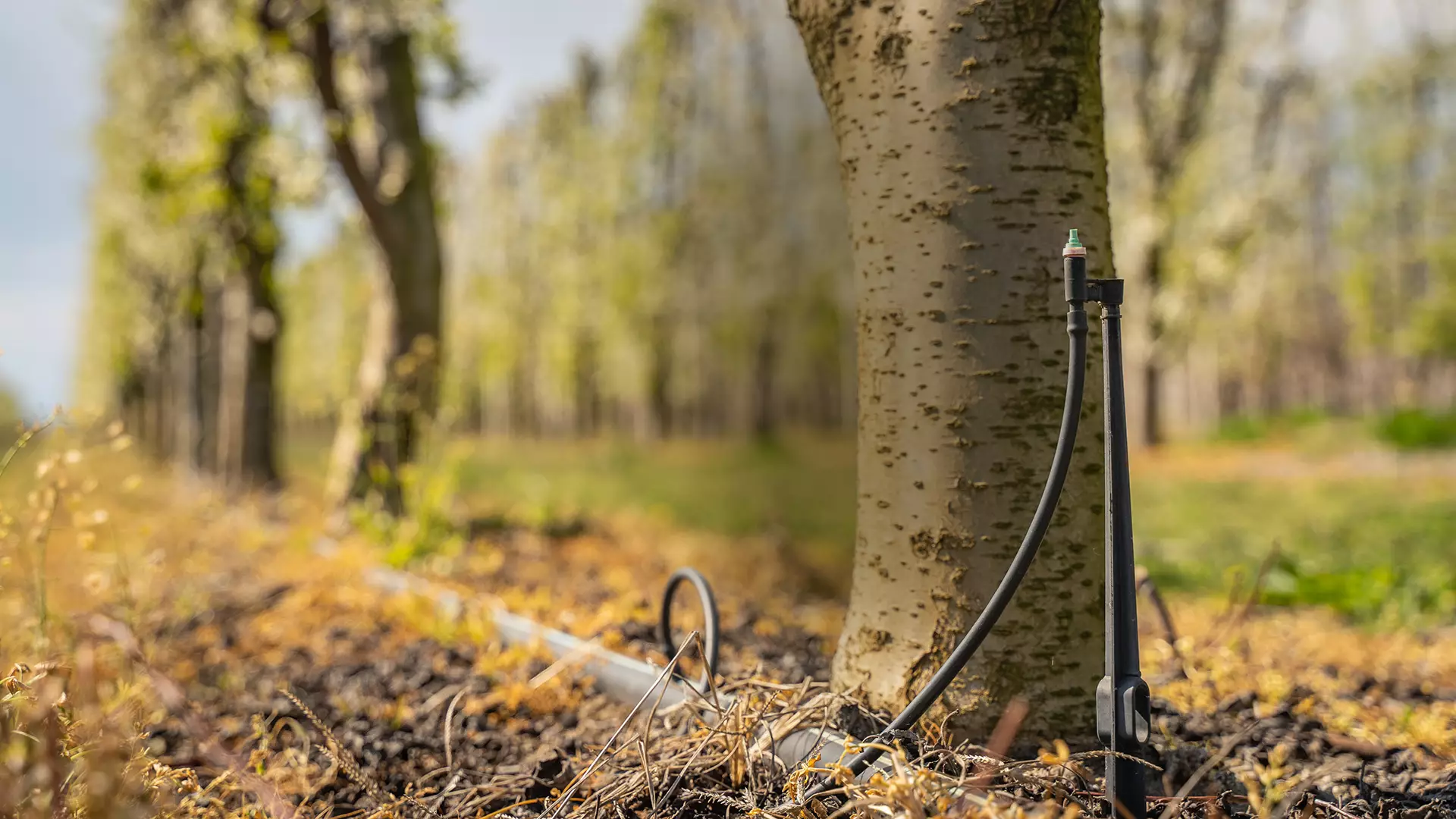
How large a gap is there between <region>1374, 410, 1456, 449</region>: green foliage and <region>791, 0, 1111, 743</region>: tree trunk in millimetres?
15478

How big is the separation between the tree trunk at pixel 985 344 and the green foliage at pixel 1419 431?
15478mm

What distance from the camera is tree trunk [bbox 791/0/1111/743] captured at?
5.93ft

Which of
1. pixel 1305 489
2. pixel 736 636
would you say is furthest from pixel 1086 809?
pixel 1305 489

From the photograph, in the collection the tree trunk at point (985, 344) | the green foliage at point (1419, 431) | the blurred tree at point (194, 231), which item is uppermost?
the blurred tree at point (194, 231)

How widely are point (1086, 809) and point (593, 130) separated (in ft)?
84.9

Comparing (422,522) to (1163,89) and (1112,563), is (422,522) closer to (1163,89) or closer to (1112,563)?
(1112,563)

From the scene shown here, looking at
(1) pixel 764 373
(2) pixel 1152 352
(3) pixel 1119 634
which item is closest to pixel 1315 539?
(3) pixel 1119 634

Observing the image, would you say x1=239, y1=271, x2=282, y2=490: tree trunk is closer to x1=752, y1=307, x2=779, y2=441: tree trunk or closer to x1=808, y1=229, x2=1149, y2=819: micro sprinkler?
x1=808, y1=229, x2=1149, y2=819: micro sprinkler

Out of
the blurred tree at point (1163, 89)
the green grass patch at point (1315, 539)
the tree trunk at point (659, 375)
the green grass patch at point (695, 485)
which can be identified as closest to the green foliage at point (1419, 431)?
the green grass patch at point (1315, 539)

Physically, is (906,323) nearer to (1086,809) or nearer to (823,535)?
(1086,809)

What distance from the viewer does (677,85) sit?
2442 cm

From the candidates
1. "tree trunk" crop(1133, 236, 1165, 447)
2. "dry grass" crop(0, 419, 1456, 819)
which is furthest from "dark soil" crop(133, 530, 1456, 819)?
"tree trunk" crop(1133, 236, 1165, 447)

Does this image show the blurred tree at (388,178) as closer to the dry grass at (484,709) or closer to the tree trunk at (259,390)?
the dry grass at (484,709)

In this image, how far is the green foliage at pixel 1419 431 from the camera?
13711 millimetres
